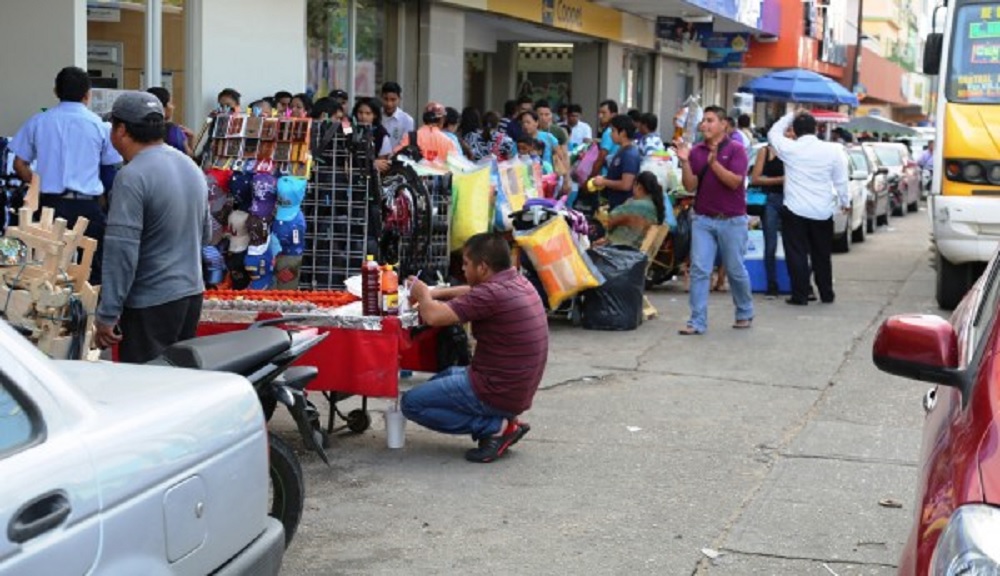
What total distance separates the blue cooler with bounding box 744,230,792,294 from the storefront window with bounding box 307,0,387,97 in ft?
17.9

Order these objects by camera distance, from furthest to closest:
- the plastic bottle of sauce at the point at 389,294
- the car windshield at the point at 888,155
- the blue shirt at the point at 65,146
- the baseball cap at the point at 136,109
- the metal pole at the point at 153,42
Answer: the car windshield at the point at 888,155
the metal pole at the point at 153,42
the blue shirt at the point at 65,146
the plastic bottle of sauce at the point at 389,294
the baseball cap at the point at 136,109

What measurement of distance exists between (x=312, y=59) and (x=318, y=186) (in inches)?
265

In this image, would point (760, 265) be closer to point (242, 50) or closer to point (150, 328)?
point (242, 50)

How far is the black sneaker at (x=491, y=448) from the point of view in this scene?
7.53m

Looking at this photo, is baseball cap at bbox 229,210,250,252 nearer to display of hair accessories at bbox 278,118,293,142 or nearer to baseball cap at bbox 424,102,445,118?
display of hair accessories at bbox 278,118,293,142

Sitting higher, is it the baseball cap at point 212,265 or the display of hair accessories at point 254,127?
the display of hair accessories at point 254,127

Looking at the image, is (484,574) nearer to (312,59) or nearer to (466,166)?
(466,166)

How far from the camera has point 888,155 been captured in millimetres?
30188

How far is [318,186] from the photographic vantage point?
10.3 metres

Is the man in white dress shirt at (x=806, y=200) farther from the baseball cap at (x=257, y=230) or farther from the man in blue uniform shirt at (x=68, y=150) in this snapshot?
the man in blue uniform shirt at (x=68, y=150)

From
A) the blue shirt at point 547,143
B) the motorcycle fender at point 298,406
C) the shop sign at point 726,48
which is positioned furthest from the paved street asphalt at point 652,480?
the shop sign at point 726,48

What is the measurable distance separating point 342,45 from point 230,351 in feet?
43.5

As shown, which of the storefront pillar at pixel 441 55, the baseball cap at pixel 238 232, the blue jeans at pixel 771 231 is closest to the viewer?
the baseball cap at pixel 238 232

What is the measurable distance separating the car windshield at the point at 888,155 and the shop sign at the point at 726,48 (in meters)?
5.06
